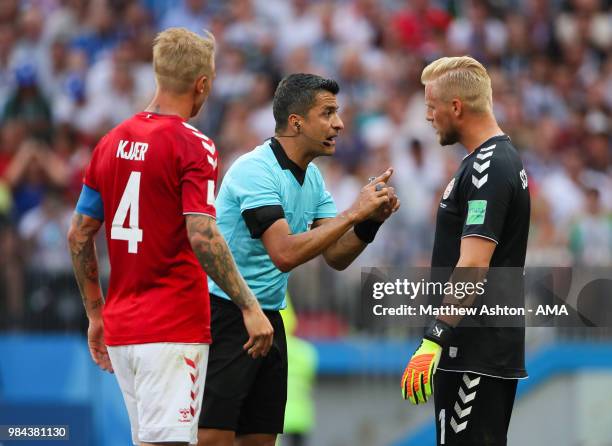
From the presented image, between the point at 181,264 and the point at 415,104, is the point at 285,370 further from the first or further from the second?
the point at 415,104

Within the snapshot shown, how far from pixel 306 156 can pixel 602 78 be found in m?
10.9

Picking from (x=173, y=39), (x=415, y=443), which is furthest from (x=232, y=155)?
(x=173, y=39)

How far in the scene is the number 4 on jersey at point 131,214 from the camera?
600 cm

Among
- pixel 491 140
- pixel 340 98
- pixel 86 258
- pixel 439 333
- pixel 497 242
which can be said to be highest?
pixel 340 98

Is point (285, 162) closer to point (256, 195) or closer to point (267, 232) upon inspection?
point (256, 195)

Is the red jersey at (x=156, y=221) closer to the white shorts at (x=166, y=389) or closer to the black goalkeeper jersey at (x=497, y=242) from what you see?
the white shorts at (x=166, y=389)

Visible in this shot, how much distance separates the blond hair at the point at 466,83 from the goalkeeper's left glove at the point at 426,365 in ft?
3.80

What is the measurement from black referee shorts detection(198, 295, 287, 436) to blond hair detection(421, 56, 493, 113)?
1.57 m

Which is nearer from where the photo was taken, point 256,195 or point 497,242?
point 497,242

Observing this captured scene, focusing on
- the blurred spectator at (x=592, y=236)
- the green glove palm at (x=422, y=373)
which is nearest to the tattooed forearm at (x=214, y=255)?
the green glove palm at (x=422, y=373)

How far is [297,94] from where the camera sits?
675 cm

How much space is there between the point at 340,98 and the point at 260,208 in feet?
29.5

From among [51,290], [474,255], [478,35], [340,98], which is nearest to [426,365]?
[474,255]

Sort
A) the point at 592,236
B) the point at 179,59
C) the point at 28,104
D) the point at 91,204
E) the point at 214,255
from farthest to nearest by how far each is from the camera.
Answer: the point at 28,104 < the point at 592,236 < the point at 91,204 < the point at 179,59 < the point at 214,255
